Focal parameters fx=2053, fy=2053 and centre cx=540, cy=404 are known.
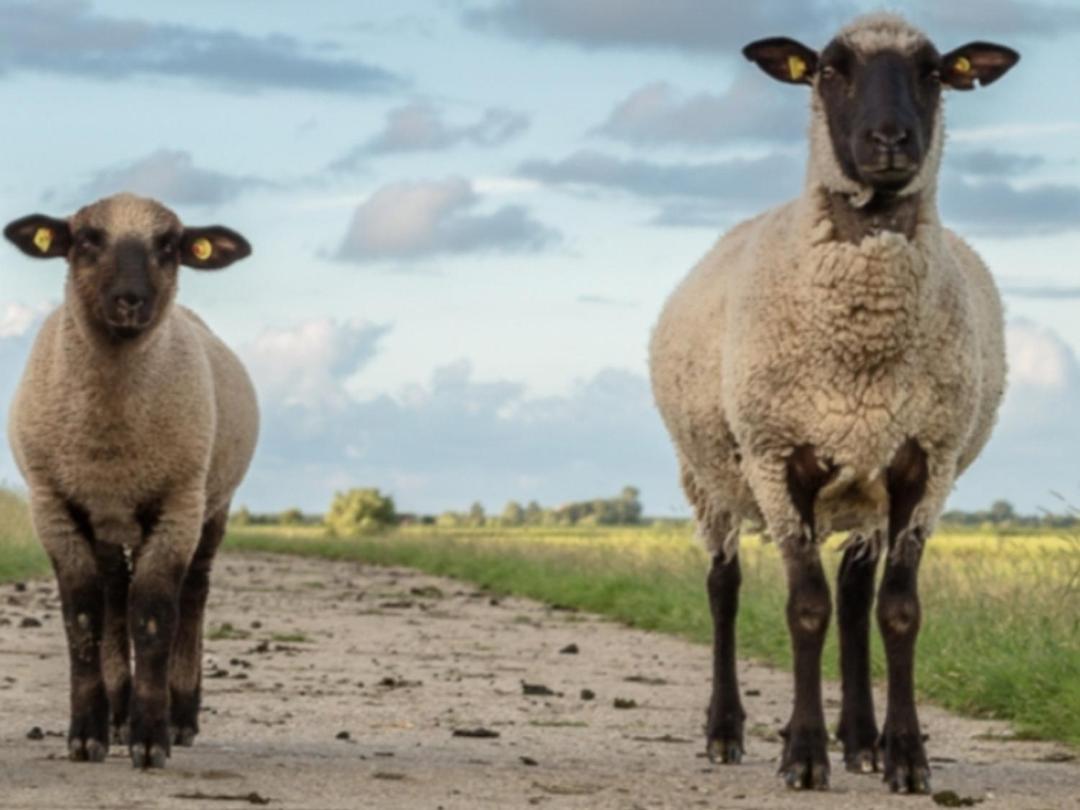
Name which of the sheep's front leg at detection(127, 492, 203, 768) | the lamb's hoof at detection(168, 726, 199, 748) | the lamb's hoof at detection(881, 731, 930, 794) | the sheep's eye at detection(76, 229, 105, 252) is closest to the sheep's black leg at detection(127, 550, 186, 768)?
the sheep's front leg at detection(127, 492, 203, 768)

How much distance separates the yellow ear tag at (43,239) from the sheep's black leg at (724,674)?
437cm

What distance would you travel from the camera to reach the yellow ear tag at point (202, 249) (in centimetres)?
1143

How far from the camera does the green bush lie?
281 ft

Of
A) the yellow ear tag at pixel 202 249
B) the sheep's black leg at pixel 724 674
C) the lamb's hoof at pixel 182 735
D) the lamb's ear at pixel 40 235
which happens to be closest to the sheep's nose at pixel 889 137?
the sheep's black leg at pixel 724 674

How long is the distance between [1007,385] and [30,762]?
6.35 metres

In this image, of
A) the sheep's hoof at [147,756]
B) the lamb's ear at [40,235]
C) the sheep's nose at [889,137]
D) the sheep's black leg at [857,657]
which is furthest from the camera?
the lamb's ear at [40,235]

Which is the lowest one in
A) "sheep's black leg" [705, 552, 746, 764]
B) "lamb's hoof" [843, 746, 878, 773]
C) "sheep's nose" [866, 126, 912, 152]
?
"lamb's hoof" [843, 746, 878, 773]

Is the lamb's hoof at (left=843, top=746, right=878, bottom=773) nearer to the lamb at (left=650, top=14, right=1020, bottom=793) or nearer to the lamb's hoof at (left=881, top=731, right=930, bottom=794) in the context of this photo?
the lamb at (left=650, top=14, right=1020, bottom=793)

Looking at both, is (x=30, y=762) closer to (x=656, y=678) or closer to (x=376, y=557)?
(x=656, y=678)

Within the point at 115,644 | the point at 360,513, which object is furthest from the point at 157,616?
the point at 360,513

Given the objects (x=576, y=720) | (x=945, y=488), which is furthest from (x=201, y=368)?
(x=945, y=488)

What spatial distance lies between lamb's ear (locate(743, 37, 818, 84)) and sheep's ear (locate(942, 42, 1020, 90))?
0.71 m

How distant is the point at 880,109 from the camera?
9969 mm

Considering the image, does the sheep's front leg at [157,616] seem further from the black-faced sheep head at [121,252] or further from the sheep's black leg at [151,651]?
the black-faced sheep head at [121,252]
